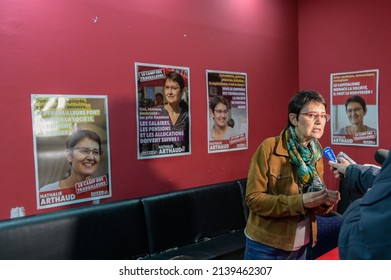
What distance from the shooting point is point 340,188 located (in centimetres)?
364

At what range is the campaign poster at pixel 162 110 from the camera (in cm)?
278

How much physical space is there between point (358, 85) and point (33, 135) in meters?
3.13

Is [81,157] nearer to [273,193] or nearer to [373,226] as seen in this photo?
[273,193]

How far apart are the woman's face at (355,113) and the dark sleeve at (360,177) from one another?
7.94ft

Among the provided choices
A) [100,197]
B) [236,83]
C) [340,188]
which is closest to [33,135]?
[100,197]

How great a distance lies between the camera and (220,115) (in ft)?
10.9

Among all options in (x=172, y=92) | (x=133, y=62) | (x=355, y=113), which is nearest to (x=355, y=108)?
(x=355, y=113)

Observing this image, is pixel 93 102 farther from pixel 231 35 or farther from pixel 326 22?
pixel 326 22

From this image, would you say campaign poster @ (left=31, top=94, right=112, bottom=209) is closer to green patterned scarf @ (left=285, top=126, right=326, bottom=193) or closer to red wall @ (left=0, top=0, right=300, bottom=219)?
red wall @ (left=0, top=0, right=300, bottom=219)

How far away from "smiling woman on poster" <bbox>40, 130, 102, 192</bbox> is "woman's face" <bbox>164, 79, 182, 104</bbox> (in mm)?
718

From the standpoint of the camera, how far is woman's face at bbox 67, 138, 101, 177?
2.46 m

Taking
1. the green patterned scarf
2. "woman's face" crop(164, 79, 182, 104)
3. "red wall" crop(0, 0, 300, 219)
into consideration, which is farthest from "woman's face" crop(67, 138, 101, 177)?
the green patterned scarf

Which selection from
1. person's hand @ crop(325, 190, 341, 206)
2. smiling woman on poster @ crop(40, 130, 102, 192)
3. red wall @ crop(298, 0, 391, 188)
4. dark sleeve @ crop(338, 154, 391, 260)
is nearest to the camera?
dark sleeve @ crop(338, 154, 391, 260)

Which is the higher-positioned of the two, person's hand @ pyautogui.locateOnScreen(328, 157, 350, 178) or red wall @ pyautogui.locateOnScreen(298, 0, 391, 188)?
red wall @ pyautogui.locateOnScreen(298, 0, 391, 188)
